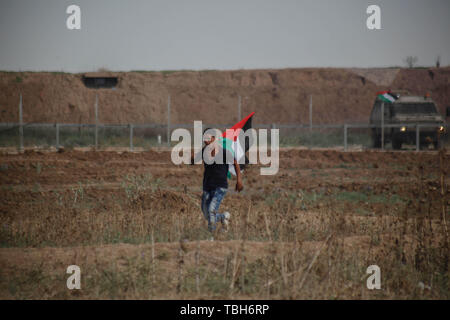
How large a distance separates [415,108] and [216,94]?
2476 centimetres

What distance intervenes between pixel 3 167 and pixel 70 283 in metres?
15.2

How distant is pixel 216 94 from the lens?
177 ft

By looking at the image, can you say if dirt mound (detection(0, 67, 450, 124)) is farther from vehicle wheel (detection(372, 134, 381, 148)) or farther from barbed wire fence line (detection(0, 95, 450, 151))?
vehicle wheel (detection(372, 134, 381, 148))

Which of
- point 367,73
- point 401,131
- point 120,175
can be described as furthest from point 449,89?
point 120,175

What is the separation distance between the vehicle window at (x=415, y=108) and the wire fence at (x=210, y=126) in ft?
3.49

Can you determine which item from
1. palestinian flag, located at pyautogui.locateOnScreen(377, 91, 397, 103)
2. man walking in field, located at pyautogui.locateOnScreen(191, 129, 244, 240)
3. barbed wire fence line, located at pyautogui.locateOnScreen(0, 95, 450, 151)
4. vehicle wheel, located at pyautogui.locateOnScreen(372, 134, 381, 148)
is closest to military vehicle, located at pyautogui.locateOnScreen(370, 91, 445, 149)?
palestinian flag, located at pyautogui.locateOnScreen(377, 91, 397, 103)

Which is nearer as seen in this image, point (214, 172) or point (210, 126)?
point (214, 172)

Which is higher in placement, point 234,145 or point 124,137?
point 124,137

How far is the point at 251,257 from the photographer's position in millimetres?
7672

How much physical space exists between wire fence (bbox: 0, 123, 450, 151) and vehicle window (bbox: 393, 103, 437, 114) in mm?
1062

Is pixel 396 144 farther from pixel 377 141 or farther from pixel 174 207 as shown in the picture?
pixel 174 207

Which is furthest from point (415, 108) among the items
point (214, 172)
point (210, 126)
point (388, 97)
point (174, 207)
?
point (214, 172)
